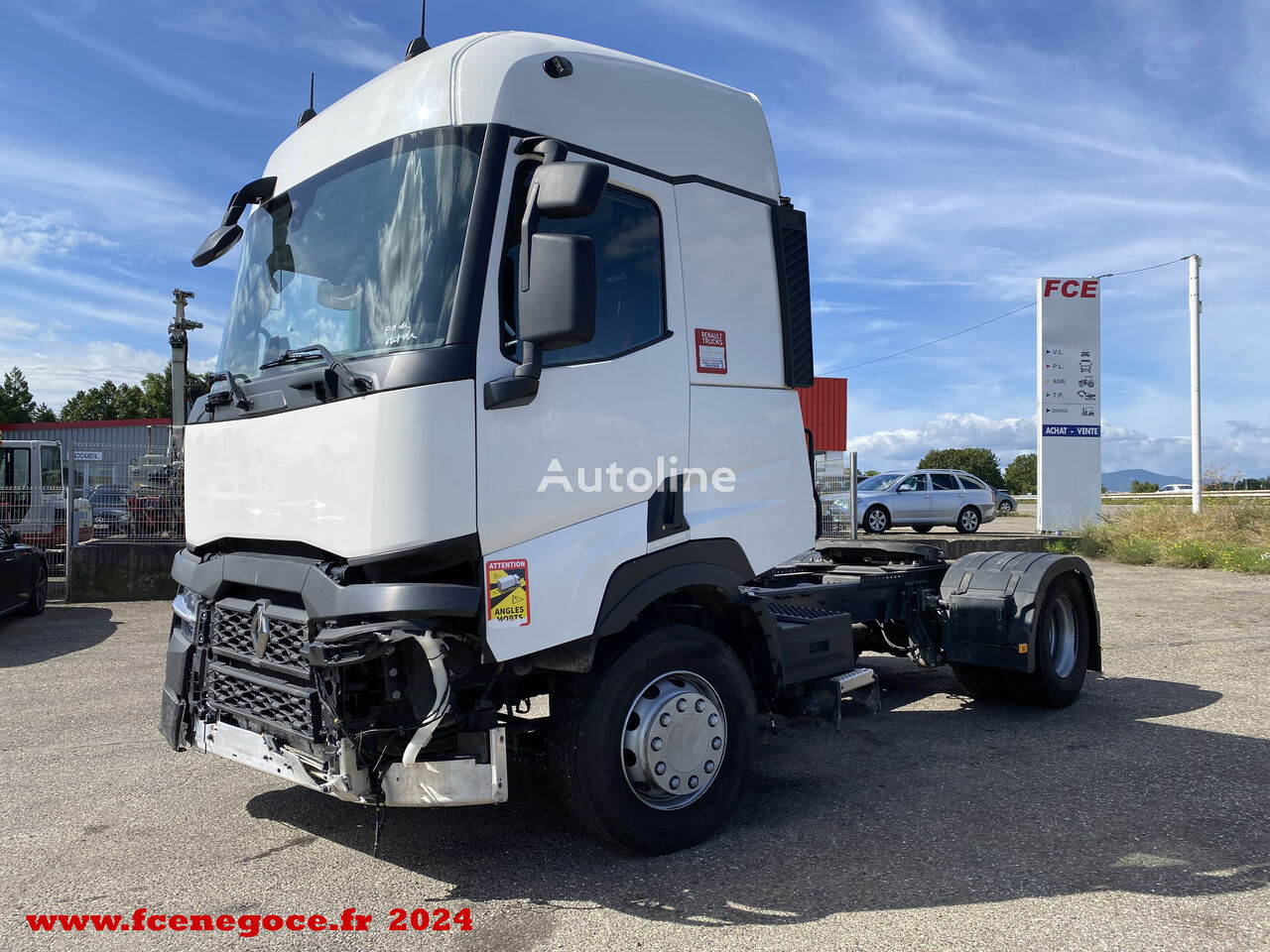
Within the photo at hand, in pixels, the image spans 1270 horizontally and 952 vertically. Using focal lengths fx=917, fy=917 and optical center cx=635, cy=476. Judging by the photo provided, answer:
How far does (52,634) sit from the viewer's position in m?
9.90

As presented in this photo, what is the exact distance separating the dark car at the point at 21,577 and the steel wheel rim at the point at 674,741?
9.02 metres

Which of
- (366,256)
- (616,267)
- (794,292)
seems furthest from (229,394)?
(794,292)

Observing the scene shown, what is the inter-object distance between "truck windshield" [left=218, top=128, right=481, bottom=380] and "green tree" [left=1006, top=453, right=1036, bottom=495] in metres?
64.8

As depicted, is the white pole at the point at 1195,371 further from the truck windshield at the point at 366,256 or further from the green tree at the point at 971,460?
the green tree at the point at 971,460

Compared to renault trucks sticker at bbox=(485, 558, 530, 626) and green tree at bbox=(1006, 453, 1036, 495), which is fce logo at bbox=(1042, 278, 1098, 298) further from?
green tree at bbox=(1006, 453, 1036, 495)

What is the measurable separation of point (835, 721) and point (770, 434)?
1.52 metres

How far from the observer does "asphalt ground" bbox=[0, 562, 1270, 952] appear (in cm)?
323

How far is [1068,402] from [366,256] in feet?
63.2

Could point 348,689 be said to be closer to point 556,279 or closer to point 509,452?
point 509,452

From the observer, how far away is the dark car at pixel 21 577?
9.90m

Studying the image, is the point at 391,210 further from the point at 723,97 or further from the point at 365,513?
the point at 723,97

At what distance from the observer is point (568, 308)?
10.5 feet

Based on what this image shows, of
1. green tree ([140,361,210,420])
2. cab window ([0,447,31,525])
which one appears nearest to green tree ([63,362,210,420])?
green tree ([140,361,210,420])

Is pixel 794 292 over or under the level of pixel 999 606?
over
